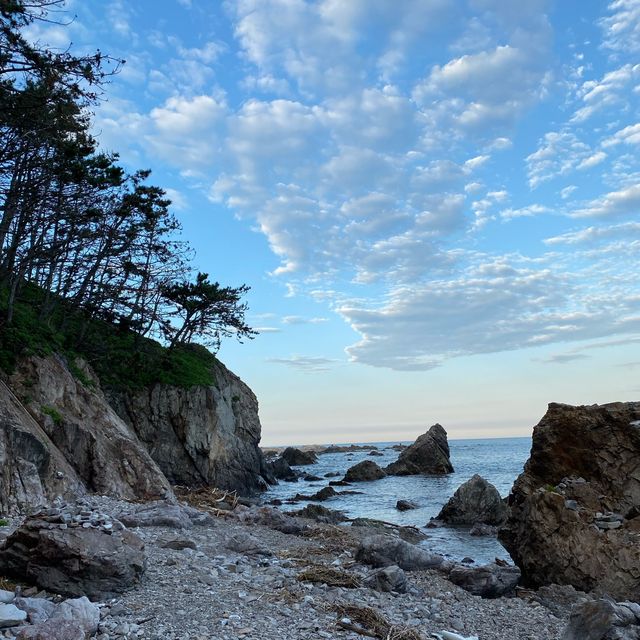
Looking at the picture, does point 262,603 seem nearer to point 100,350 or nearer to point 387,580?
point 387,580

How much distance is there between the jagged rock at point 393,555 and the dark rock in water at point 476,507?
13648 mm

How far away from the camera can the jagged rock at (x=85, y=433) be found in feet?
62.7

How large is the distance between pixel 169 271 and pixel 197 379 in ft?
25.2

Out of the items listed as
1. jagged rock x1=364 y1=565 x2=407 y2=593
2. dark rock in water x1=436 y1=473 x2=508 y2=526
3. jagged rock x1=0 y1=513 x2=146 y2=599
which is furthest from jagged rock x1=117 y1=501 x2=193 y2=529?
dark rock in water x1=436 y1=473 x2=508 y2=526

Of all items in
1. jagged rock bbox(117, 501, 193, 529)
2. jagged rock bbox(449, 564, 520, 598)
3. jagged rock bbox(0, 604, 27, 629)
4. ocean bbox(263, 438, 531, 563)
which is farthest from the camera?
ocean bbox(263, 438, 531, 563)

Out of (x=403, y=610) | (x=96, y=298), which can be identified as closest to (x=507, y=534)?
(x=403, y=610)

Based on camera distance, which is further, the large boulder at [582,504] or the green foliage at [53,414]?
the green foliage at [53,414]

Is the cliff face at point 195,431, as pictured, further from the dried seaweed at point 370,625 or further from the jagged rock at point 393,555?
the dried seaweed at point 370,625

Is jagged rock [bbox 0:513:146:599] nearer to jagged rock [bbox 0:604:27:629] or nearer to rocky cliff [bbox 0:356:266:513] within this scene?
jagged rock [bbox 0:604:27:629]

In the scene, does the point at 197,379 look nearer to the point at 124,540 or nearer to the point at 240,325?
the point at 240,325

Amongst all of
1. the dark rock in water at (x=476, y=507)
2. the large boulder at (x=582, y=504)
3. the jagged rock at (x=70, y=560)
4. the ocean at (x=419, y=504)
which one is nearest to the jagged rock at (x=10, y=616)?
the jagged rock at (x=70, y=560)

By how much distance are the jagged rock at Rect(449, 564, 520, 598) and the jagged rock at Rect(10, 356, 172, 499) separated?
12.2 metres

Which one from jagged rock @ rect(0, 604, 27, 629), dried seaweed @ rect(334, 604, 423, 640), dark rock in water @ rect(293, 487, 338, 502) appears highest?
jagged rock @ rect(0, 604, 27, 629)

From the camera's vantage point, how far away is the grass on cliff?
19609 millimetres
